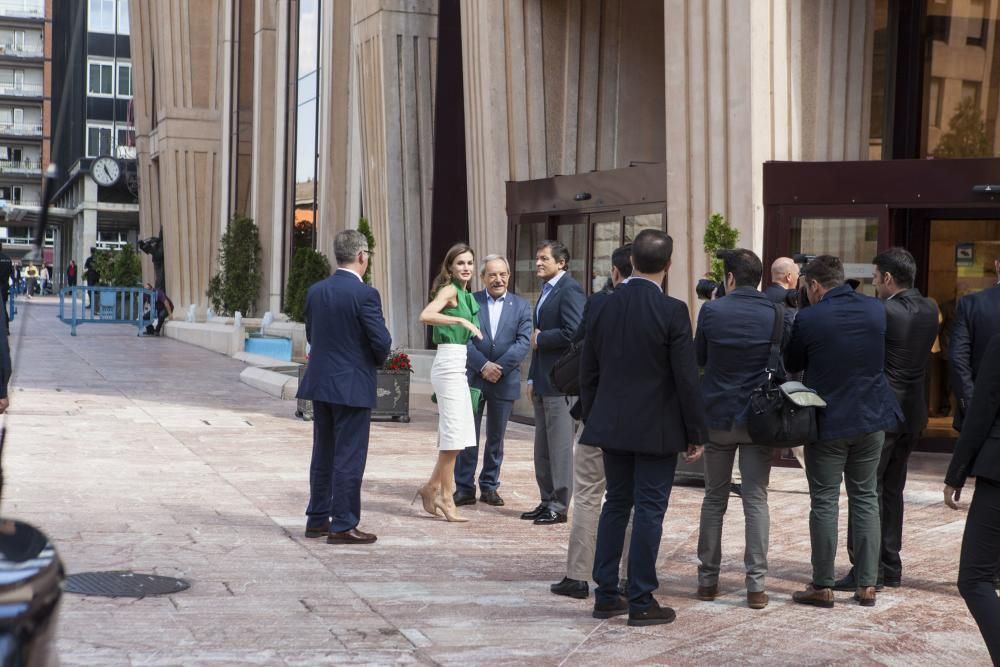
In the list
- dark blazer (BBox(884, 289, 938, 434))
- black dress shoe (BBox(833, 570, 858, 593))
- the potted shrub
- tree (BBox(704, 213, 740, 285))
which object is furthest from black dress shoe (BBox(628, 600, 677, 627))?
the potted shrub

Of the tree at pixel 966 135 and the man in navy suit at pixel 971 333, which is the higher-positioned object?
the tree at pixel 966 135

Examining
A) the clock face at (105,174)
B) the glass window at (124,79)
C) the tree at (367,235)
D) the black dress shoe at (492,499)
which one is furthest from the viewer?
the glass window at (124,79)

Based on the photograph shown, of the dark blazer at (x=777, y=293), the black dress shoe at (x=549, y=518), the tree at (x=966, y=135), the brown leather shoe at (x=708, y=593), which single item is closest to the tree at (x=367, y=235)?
the tree at (x=966, y=135)

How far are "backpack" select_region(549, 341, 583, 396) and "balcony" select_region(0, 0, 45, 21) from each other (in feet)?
13.2

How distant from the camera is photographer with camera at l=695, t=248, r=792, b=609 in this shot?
22.8ft

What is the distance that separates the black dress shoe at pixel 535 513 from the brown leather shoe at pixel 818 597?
2.69 m

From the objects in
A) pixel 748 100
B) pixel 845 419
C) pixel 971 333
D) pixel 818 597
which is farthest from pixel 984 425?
pixel 748 100

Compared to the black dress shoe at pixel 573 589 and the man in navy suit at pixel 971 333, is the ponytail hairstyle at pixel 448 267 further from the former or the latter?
the man in navy suit at pixel 971 333

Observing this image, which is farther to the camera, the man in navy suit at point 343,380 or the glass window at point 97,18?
the man in navy suit at point 343,380

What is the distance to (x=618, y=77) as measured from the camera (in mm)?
17766

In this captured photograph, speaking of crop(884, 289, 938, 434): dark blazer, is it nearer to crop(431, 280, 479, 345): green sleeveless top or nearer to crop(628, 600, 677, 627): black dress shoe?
crop(628, 600, 677, 627): black dress shoe

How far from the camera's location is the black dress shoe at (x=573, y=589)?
7.11 meters

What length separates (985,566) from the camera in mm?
5172

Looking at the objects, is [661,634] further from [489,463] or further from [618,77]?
[618,77]
